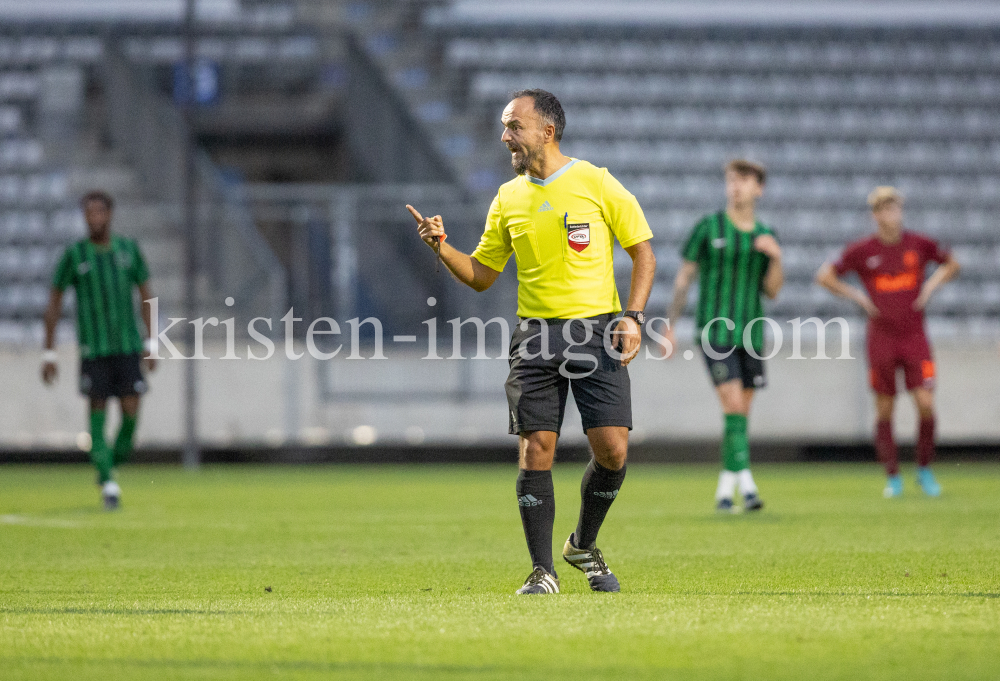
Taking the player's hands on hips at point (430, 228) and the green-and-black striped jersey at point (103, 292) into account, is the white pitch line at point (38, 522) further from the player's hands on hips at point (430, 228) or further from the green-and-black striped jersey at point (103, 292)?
the player's hands on hips at point (430, 228)

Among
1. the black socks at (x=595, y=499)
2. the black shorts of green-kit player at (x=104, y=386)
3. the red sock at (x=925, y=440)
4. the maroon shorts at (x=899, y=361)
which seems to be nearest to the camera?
the black socks at (x=595, y=499)

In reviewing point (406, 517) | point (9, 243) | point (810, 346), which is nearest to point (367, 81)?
point (9, 243)

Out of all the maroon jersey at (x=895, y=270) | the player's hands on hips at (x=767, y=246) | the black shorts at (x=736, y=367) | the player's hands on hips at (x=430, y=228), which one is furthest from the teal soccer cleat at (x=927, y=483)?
the player's hands on hips at (x=430, y=228)

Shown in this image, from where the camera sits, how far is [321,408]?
604 inches

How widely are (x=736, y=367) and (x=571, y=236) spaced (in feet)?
11.7

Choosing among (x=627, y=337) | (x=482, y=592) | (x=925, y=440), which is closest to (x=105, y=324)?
(x=482, y=592)

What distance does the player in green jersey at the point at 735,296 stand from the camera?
8.31 m

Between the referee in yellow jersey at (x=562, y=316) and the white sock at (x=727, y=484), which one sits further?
the white sock at (x=727, y=484)

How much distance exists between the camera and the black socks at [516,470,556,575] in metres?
4.96

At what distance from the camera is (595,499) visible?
5.11 metres

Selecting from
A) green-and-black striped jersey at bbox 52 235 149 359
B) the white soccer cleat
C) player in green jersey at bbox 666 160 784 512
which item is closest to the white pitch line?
the white soccer cleat

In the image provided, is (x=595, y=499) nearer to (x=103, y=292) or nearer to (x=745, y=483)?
(x=745, y=483)

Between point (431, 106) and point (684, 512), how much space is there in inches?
474

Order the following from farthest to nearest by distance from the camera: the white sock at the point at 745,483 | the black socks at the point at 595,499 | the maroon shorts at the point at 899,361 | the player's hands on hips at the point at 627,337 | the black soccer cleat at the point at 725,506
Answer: the maroon shorts at the point at 899,361 → the black soccer cleat at the point at 725,506 → the white sock at the point at 745,483 → the black socks at the point at 595,499 → the player's hands on hips at the point at 627,337
